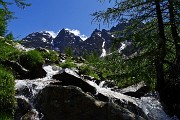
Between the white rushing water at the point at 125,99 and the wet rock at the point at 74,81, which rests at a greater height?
the wet rock at the point at 74,81

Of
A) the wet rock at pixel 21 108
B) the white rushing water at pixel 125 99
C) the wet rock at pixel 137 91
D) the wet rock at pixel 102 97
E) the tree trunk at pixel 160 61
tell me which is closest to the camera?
the wet rock at pixel 21 108

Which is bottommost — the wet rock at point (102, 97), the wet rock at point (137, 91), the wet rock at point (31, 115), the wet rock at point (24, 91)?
the wet rock at point (31, 115)

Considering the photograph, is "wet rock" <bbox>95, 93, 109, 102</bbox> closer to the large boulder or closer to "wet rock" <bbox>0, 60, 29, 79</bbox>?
the large boulder

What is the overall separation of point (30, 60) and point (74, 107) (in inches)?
281

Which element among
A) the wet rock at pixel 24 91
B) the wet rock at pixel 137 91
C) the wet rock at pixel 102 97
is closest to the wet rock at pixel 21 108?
the wet rock at pixel 24 91

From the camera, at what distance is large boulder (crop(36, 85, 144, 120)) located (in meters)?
12.5

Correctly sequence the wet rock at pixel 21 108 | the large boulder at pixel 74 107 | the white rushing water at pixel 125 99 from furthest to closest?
the white rushing water at pixel 125 99, the wet rock at pixel 21 108, the large boulder at pixel 74 107

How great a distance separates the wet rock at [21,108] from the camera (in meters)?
13.0

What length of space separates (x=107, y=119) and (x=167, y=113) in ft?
13.6

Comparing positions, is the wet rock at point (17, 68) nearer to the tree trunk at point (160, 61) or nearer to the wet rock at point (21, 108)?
the wet rock at point (21, 108)

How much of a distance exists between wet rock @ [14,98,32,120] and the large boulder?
1.27 ft

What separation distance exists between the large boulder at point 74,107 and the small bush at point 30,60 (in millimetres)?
5305

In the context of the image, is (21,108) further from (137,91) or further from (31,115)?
(137,91)

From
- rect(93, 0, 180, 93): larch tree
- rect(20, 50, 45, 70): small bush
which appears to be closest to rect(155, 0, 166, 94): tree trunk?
rect(93, 0, 180, 93): larch tree
